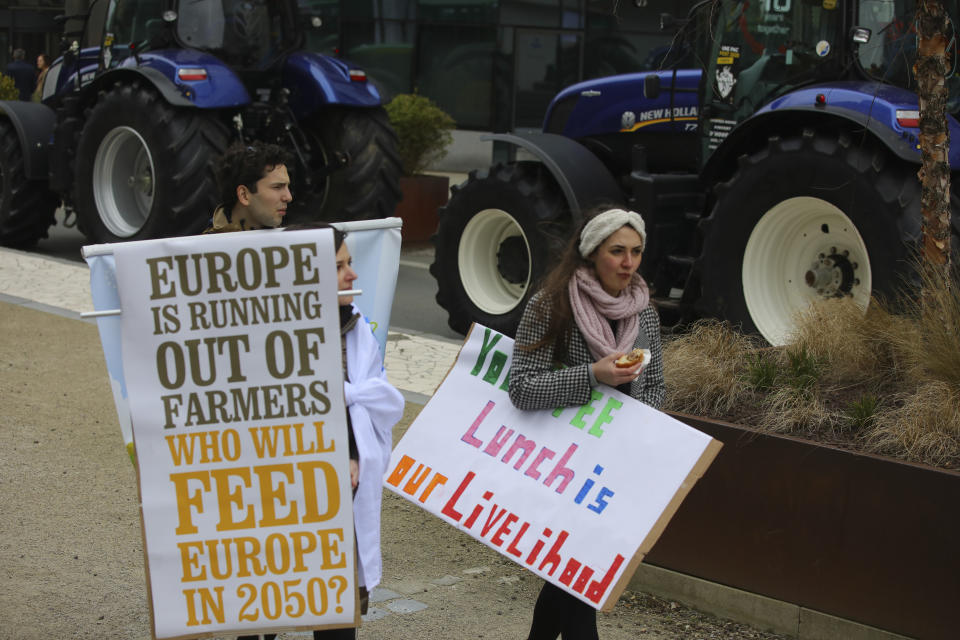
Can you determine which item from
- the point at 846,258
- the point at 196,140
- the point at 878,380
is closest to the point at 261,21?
the point at 196,140

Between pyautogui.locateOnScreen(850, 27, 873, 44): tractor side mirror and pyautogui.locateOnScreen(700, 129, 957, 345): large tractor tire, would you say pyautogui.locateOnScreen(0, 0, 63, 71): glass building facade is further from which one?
pyautogui.locateOnScreen(850, 27, 873, 44): tractor side mirror

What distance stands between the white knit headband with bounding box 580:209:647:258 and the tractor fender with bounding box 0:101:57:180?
10.1 meters

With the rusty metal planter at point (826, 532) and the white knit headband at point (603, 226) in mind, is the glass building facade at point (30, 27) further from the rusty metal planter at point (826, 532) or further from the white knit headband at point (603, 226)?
the white knit headband at point (603, 226)

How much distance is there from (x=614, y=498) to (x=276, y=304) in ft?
3.63

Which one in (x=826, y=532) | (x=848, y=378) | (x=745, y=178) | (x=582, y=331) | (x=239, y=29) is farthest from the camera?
(x=239, y=29)

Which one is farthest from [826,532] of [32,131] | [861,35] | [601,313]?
[32,131]

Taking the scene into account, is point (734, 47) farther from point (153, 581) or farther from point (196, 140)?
point (153, 581)

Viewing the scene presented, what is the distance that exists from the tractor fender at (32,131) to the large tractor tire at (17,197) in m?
0.12

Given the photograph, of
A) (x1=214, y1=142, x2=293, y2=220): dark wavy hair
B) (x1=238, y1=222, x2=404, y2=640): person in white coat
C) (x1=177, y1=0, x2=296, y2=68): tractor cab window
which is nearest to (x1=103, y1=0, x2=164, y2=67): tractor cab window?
(x1=177, y1=0, x2=296, y2=68): tractor cab window

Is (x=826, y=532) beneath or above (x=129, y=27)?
beneath

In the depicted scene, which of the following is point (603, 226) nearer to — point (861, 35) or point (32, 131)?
point (861, 35)

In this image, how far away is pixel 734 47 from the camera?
25.0ft

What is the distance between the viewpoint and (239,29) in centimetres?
1114

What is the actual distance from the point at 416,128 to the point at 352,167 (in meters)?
3.42
